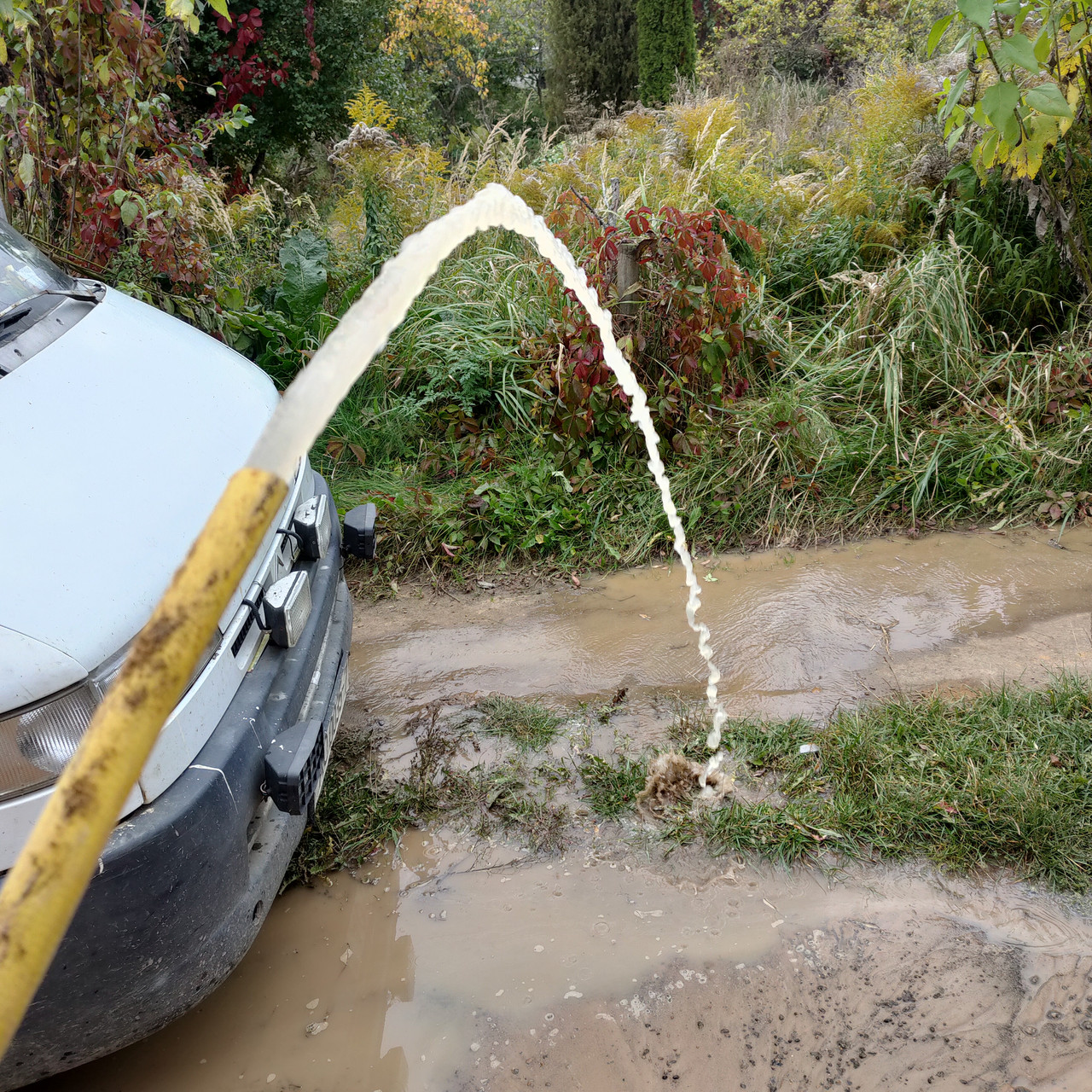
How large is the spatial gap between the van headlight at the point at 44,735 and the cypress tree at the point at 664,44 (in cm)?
1191

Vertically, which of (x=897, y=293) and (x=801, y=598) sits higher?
(x=897, y=293)

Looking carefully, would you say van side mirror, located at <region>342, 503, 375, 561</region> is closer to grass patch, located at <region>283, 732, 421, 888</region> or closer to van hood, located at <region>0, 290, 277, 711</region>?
van hood, located at <region>0, 290, 277, 711</region>

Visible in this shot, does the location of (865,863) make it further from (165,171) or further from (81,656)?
(165,171)

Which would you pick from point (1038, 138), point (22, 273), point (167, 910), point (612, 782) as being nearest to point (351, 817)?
point (612, 782)

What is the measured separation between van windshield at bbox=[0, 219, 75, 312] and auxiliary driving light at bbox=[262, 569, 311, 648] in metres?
1.07

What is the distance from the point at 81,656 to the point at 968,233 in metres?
5.50

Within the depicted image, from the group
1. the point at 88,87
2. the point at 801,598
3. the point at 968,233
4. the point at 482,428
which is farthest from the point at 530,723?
the point at 968,233

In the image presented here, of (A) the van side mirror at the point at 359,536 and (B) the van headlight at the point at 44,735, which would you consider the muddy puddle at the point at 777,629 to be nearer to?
(A) the van side mirror at the point at 359,536

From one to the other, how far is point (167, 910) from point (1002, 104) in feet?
10.4

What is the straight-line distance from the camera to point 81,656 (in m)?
1.47

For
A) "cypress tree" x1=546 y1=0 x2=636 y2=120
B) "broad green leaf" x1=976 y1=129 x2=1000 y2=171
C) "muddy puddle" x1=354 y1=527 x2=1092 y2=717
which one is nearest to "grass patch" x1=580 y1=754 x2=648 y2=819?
"muddy puddle" x1=354 y1=527 x2=1092 y2=717

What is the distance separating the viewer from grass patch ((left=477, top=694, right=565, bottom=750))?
2.92m

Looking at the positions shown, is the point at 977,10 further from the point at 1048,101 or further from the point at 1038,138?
the point at 1038,138

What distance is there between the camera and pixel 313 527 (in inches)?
94.6
